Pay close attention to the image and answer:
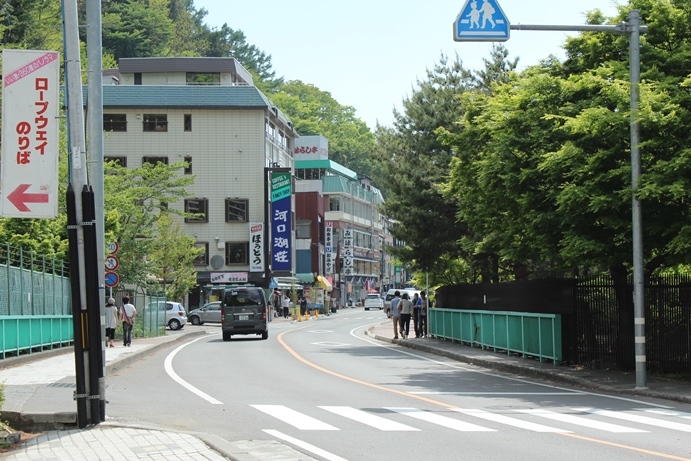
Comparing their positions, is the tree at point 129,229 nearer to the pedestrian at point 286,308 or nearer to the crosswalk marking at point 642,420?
the crosswalk marking at point 642,420

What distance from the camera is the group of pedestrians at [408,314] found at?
39.1 meters

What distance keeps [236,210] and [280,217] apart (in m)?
→ 3.35

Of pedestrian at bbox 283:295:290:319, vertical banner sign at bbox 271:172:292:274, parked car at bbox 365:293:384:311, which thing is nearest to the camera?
vertical banner sign at bbox 271:172:292:274

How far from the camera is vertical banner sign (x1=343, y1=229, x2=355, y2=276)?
11475 centimetres

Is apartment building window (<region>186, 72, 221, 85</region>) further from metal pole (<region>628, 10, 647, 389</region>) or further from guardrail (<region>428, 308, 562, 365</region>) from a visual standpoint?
metal pole (<region>628, 10, 647, 389</region>)

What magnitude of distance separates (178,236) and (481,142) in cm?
3875

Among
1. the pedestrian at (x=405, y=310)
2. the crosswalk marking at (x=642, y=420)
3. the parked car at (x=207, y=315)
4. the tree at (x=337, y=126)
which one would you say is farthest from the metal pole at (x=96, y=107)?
the tree at (x=337, y=126)

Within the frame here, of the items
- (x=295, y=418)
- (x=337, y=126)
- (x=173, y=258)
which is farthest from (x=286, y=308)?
(x=295, y=418)

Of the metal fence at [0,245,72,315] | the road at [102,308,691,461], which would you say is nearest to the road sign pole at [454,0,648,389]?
the road at [102,308,691,461]

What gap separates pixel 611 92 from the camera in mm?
19172

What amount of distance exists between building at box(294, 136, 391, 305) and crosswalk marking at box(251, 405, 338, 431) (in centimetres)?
7374

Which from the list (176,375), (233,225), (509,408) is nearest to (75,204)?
(509,408)

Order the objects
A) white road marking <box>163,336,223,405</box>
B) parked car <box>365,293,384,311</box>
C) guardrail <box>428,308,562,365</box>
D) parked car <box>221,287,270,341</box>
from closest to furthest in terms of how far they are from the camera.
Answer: white road marking <box>163,336,223,405</box> < guardrail <box>428,308,562,365</box> < parked car <box>221,287,270,341</box> < parked car <box>365,293,384,311</box>

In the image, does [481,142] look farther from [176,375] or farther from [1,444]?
[1,444]
